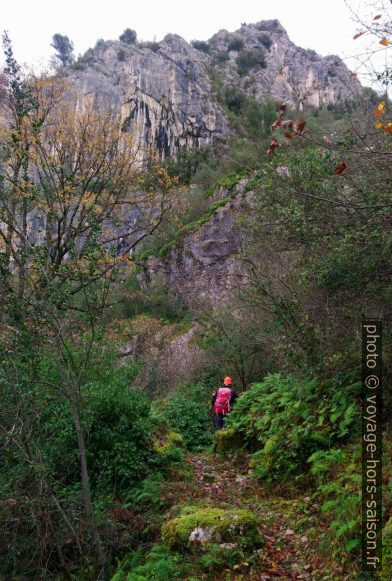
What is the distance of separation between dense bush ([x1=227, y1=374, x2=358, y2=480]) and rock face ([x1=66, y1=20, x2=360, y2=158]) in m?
33.3

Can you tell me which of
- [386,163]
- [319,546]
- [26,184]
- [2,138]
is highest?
[2,138]

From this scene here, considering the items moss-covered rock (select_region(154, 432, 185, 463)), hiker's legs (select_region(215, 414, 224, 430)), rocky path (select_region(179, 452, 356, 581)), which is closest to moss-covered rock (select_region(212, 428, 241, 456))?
rocky path (select_region(179, 452, 356, 581))

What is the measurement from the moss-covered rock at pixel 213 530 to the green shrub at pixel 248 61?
6914cm

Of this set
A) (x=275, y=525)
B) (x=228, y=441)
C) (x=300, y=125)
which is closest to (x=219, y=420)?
(x=228, y=441)

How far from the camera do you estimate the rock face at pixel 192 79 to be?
161ft

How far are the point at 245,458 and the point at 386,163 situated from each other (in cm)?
586

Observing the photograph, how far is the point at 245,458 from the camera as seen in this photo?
8898mm

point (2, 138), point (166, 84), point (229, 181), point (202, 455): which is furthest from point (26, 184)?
point (166, 84)

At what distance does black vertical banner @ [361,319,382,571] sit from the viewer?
418 centimetres

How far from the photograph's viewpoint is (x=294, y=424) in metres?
7.52

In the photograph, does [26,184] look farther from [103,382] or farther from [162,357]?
[162,357]

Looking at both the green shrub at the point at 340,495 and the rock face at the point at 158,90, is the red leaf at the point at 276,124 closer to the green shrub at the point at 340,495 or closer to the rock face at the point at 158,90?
the green shrub at the point at 340,495

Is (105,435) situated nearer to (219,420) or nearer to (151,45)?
(219,420)

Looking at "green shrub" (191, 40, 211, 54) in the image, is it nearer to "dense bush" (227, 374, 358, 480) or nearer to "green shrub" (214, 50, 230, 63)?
"green shrub" (214, 50, 230, 63)
